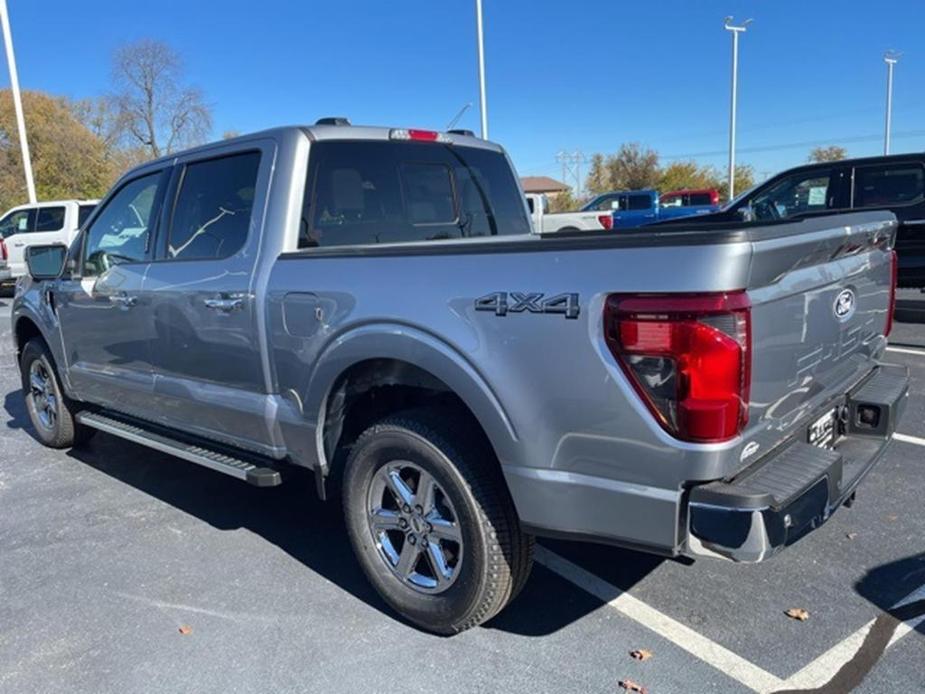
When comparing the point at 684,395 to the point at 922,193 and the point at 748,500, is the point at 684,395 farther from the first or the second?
the point at 922,193

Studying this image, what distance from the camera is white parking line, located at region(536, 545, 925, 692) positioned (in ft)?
8.45

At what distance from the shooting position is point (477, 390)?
254 centimetres

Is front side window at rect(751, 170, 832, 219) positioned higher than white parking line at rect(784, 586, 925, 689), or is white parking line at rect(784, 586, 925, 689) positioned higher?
front side window at rect(751, 170, 832, 219)

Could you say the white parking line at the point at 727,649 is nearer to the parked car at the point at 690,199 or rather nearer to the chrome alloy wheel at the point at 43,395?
the chrome alloy wheel at the point at 43,395

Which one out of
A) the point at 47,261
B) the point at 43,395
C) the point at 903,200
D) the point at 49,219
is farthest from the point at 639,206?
the point at 47,261

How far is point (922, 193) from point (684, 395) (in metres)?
8.38

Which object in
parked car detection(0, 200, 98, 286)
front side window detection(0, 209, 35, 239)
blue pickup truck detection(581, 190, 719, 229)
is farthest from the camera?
blue pickup truck detection(581, 190, 719, 229)

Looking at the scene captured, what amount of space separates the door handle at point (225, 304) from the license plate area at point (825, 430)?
2457 mm

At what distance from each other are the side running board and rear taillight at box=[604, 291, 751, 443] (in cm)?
192

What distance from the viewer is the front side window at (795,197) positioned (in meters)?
9.29

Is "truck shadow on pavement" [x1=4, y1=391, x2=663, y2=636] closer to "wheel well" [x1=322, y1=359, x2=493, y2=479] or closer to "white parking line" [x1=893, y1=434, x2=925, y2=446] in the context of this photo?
"wheel well" [x1=322, y1=359, x2=493, y2=479]

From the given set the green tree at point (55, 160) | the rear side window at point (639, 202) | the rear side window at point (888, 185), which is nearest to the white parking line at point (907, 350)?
the rear side window at point (888, 185)

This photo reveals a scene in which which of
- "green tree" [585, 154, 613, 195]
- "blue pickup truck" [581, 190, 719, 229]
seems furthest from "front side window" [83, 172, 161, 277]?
"green tree" [585, 154, 613, 195]

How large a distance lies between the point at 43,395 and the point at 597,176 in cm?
6533
